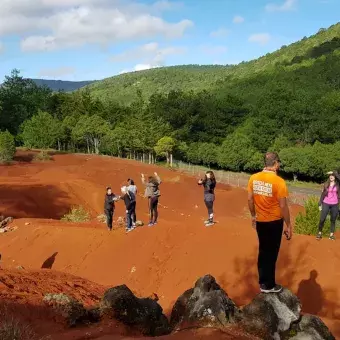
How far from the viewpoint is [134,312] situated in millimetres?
6395

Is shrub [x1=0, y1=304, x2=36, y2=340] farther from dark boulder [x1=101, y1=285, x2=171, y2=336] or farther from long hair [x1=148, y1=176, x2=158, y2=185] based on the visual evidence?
long hair [x1=148, y1=176, x2=158, y2=185]

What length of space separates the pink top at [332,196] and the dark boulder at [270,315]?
4756 mm

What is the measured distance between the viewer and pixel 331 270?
9.34m

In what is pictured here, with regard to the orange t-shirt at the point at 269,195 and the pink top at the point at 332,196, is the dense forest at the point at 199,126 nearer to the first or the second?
the pink top at the point at 332,196

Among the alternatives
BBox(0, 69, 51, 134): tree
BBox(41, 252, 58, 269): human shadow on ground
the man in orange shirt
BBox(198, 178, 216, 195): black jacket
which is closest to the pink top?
BBox(198, 178, 216, 195): black jacket

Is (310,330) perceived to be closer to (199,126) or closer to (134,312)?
(134,312)

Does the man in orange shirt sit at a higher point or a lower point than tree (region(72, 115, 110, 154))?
higher

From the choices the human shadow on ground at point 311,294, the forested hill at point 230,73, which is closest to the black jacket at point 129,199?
the human shadow on ground at point 311,294

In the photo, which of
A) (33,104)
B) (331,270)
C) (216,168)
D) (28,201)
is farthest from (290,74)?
(331,270)

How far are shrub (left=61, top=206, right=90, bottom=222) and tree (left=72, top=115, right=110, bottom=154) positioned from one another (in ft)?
130

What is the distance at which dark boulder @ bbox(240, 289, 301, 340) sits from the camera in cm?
548

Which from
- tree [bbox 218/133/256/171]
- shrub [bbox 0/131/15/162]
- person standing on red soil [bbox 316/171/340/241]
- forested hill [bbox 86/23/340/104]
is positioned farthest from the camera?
forested hill [bbox 86/23/340/104]

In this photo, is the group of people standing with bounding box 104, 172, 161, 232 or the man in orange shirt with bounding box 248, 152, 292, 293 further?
the group of people standing with bounding box 104, 172, 161, 232

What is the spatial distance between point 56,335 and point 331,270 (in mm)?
6085
